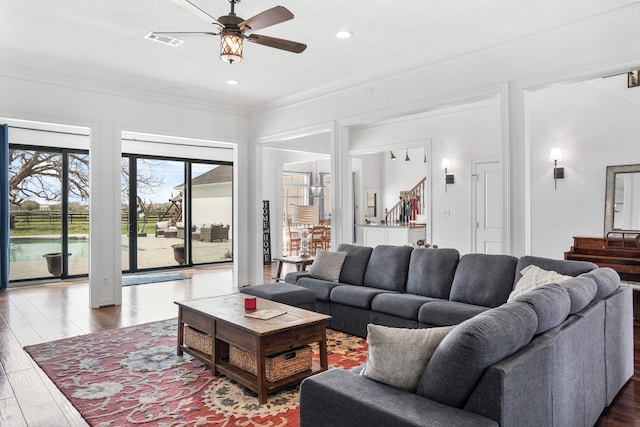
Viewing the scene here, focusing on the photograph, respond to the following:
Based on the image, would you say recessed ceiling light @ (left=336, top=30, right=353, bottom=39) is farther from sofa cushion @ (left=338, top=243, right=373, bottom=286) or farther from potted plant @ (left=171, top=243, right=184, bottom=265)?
potted plant @ (left=171, top=243, right=184, bottom=265)

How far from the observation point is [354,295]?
4445 millimetres

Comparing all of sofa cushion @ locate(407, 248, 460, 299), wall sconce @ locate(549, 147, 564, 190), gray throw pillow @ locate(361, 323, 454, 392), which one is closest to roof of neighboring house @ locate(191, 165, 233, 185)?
sofa cushion @ locate(407, 248, 460, 299)

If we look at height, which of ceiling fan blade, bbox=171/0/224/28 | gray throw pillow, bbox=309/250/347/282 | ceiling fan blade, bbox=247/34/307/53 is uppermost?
ceiling fan blade, bbox=171/0/224/28

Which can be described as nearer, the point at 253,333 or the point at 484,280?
the point at 253,333

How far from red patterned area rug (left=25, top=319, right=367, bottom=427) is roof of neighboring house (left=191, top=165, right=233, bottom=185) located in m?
5.56

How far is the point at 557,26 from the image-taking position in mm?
3857

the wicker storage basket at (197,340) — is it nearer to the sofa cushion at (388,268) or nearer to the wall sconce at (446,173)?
the sofa cushion at (388,268)

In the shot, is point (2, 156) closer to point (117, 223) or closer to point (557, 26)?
point (117, 223)

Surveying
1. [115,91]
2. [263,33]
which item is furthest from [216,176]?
[263,33]

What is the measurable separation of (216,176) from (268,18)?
24.0ft

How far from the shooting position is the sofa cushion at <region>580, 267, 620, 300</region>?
2.78 meters

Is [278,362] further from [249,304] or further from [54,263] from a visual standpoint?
[54,263]

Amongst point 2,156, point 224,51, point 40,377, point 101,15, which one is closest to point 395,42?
point 224,51

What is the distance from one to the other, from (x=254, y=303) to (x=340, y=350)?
100cm
